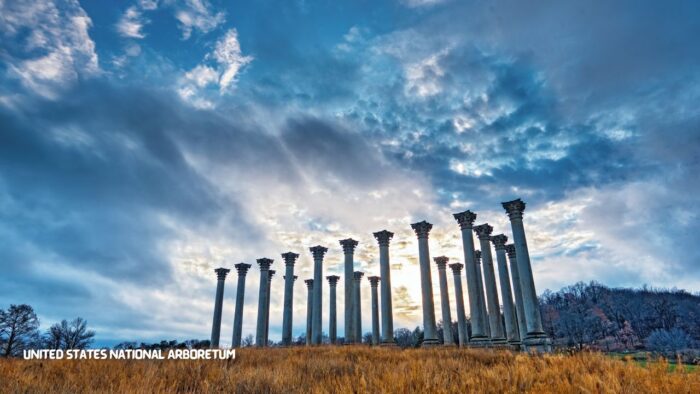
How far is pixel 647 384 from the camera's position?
23.1 ft

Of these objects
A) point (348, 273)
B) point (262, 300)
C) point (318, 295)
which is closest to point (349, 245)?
point (348, 273)

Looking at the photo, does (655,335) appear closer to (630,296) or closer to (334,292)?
(334,292)

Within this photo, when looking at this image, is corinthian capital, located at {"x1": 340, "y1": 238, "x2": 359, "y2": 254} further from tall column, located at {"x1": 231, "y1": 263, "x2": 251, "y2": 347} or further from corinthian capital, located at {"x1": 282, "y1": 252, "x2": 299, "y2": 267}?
tall column, located at {"x1": 231, "y1": 263, "x2": 251, "y2": 347}

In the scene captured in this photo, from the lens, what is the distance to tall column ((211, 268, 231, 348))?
43656 mm

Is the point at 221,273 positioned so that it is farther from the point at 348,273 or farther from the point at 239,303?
the point at 348,273

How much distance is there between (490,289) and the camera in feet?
104

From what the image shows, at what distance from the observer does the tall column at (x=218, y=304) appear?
4366cm

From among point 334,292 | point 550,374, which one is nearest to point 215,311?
point 334,292

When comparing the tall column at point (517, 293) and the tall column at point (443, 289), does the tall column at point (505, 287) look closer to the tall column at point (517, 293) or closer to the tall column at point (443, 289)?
the tall column at point (517, 293)

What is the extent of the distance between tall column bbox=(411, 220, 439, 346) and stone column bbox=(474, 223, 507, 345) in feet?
14.7

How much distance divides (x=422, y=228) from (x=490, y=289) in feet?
24.4

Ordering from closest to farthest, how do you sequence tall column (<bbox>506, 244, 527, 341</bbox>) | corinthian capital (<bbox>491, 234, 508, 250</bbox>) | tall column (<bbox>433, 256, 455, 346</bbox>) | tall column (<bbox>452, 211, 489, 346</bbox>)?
tall column (<bbox>452, 211, 489, 346</bbox>), tall column (<bbox>506, 244, 527, 341</bbox>), corinthian capital (<bbox>491, 234, 508, 250</bbox>), tall column (<bbox>433, 256, 455, 346</bbox>)

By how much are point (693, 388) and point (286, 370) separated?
8257mm

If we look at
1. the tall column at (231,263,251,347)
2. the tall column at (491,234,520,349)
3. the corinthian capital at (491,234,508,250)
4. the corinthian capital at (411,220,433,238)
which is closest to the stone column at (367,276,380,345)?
the tall column at (231,263,251,347)
